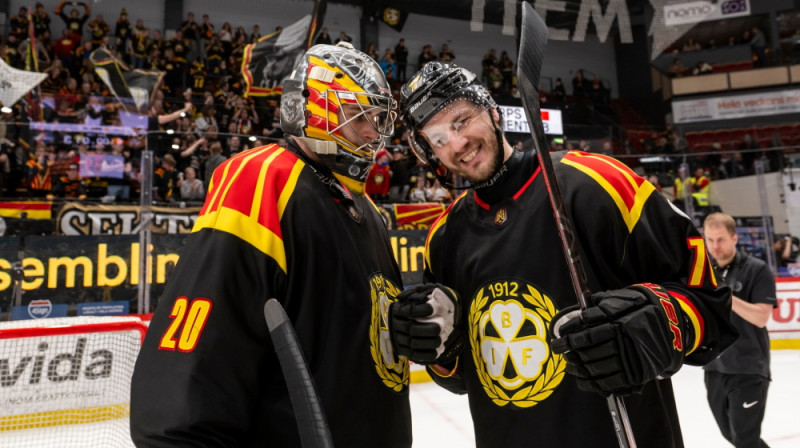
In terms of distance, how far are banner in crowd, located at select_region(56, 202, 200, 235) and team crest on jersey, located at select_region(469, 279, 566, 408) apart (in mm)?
3923

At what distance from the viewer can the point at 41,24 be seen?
36.5ft

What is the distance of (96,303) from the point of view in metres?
4.48

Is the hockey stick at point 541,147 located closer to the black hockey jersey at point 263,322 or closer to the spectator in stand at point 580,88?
the black hockey jersey at point 263,322

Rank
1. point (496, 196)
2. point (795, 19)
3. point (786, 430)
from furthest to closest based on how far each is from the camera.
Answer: point (795, 19) < point (786, 430) < point (496, 196)

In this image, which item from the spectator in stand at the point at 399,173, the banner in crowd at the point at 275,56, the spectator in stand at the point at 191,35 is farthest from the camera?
the spectator in stand at the point at 191,35

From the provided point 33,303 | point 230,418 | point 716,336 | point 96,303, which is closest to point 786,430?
point 716,336

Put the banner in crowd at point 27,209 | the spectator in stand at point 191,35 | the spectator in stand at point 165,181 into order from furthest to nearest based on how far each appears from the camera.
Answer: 1. the spectator in stand at point 191,35
2. the spectator in stand at point 165,181
3. the banner in crowd at point 27,209

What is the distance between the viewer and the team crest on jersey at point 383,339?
4.17 ft

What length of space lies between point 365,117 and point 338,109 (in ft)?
0.27

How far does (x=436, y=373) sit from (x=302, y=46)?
730 cm

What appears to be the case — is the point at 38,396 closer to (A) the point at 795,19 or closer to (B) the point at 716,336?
(B) the point at 716,336

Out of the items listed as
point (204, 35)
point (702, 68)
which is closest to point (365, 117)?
point (204, 35)

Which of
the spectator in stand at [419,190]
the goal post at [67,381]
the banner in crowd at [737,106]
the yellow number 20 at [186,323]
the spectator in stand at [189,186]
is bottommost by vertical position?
the goal post at [67,381]

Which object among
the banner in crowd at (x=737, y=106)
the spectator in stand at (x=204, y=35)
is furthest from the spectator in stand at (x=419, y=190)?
the banner in crowd at (x=737, y=106)
